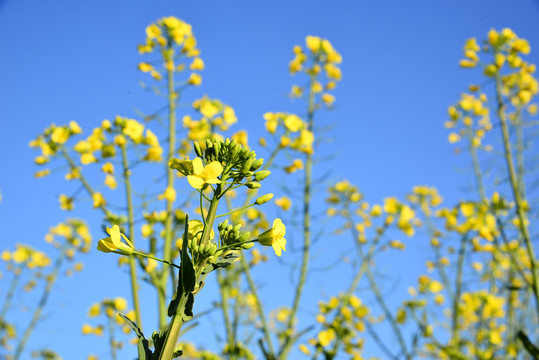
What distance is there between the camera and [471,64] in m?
4.66

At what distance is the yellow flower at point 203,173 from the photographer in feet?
4.52

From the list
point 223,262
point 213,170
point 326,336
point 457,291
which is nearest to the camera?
point 223,262

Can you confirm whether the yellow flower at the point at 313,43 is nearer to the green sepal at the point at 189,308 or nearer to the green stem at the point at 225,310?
the green stem at the point at 225,310

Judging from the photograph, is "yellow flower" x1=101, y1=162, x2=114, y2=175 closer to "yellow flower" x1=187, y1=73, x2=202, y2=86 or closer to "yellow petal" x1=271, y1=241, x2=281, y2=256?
"yellow flower" x1=187, y1=73, x2=202, y2=86

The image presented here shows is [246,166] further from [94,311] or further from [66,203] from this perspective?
[94,311]

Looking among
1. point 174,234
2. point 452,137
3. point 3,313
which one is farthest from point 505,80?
point 3,313

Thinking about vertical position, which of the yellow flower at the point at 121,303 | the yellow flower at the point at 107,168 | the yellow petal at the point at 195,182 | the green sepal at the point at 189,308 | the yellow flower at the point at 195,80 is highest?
the yellow flower at the point at 195,80

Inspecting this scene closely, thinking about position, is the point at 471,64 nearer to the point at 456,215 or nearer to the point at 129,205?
the point at 456,215

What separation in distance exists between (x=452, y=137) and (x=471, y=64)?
98 cm

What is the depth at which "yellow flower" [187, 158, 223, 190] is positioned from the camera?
4.52 ft

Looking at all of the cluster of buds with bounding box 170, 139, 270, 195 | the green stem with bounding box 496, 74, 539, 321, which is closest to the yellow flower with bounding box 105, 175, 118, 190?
the cluster of buds with bounding box 170, 139, 270, 195

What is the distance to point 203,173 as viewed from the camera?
1412mm

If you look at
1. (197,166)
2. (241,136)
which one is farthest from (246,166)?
(241,136)

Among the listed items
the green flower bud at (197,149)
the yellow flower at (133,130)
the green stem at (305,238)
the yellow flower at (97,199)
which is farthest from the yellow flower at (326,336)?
the green flower bud at (197,149)
